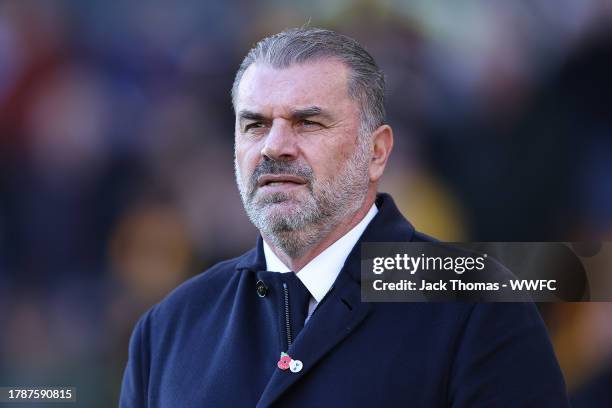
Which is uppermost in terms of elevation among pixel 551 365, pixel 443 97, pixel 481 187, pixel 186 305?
pixel 443 97

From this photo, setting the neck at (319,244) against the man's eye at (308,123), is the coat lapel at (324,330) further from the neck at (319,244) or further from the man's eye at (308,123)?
the man's eye at (308,123)

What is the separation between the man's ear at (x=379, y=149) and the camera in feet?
5.80

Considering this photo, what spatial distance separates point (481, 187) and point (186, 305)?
4.32 ft

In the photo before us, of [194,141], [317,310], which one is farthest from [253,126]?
[194,141]

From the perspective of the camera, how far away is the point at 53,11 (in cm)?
310

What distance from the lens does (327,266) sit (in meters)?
1.67

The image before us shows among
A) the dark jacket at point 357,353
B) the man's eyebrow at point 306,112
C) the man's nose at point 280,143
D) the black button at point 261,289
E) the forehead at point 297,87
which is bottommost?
the dark jacket at point 357,353

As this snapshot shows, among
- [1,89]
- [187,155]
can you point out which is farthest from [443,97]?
[1,89]

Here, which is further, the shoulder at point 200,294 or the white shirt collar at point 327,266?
the shoulder at point 200,294

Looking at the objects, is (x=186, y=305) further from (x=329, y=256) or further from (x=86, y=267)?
(x=86, y=267)

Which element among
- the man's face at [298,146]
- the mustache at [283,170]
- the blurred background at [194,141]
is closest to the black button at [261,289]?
the man's face at [298,146]

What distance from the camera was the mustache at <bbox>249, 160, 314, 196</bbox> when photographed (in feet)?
5.28

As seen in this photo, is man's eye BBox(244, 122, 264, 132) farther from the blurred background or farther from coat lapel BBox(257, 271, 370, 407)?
the blurred background

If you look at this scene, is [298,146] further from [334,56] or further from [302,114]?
[334,56]
